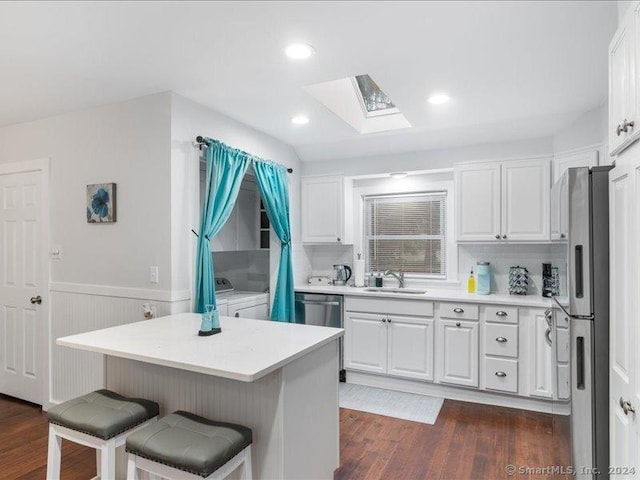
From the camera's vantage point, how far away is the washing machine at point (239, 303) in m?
3.52

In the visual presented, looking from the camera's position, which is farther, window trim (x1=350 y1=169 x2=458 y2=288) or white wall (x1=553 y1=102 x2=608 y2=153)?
window trim (x1=350 y1=169 x2=458 y2=288)

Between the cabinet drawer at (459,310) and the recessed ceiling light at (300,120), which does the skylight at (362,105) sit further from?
the cabinet drawer at (459,310)

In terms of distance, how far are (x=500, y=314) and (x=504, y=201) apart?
1.03m

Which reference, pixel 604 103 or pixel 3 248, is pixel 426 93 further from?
pixel 3 248

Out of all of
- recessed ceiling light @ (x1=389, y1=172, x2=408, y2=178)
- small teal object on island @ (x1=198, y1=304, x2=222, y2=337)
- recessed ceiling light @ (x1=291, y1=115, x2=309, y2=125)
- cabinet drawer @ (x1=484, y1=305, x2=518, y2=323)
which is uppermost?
recessed ceiling light @ (x1=291, y1=115, x2=309, y2=125)

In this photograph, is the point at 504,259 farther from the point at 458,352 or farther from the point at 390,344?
the point at 390,344

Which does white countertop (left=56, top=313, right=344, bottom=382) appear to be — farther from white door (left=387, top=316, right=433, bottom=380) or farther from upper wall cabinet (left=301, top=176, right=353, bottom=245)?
upper wall cabinet (left=301, top=176, right=353, bottom=245)

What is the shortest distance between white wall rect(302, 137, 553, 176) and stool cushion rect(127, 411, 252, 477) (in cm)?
320

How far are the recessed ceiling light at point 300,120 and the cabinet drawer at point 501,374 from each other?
257 cm

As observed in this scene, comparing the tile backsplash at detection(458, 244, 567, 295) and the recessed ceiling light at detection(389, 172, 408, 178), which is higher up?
the recessed ceiling light at detection(389, 172, 408, 178)

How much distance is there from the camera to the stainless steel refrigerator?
64.5 inches

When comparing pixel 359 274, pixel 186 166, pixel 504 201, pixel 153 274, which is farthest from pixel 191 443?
pixel 504 201

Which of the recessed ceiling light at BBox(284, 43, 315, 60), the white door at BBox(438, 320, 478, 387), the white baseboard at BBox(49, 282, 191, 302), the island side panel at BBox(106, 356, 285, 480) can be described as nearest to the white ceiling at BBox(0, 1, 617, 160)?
the recessed ceiling light at BBox(284, 43, 315, 60)

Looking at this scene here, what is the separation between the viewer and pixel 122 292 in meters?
3.00
